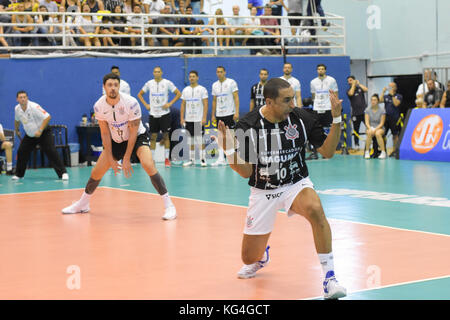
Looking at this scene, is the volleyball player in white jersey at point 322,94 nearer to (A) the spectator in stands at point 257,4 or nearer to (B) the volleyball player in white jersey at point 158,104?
(B) the volleyball player in white jersey at point 158,104

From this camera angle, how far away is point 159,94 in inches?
825

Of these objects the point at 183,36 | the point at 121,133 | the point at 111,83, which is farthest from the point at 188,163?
the point at 111,83

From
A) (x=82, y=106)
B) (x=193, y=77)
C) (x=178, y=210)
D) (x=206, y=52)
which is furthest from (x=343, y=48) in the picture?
(x=178, y=210)

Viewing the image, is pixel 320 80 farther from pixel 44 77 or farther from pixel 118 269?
pixel 118 269

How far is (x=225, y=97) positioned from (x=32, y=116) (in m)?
5.64

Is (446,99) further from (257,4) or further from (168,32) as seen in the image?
(257,4)

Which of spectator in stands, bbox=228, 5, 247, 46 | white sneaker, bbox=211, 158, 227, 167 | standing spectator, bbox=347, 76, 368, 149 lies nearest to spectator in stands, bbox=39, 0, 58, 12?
spectator in stands, bbox=228, 5, 247, 46

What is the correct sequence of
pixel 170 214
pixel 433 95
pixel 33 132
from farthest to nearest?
pixel 433 95 → pixel 33 132 → pixel 170 214

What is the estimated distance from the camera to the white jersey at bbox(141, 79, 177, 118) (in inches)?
823

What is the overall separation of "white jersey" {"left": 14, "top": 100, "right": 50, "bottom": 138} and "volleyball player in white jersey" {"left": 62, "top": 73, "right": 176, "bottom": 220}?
6.34 metres

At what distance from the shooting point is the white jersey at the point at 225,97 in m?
20.7

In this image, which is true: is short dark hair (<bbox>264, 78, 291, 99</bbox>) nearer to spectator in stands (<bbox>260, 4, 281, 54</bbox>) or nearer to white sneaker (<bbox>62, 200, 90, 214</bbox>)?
white sneaker (<bbox>62, 200, 90, 214</bbox>)

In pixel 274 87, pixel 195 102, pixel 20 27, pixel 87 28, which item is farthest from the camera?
pixel 87 28

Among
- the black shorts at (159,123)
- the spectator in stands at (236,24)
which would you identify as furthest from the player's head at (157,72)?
the spectator in stands at (236,24)
